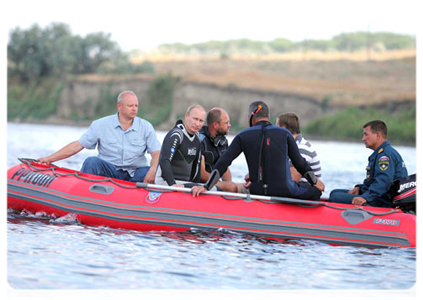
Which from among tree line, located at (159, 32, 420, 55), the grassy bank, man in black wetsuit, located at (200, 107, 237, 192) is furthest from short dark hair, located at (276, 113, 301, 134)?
tree line, located at (159, 32, 420, 55)

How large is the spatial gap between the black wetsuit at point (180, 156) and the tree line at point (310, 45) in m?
78.6

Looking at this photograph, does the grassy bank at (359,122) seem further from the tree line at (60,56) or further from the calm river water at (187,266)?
the calm river water at (187,266)

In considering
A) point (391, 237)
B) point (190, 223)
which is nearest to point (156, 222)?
point (190, 223)

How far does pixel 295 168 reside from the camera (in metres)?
6.98

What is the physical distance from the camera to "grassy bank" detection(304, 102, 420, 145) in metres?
34.3

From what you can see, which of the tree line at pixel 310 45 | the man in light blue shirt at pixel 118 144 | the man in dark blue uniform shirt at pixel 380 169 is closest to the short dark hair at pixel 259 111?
the man in dark blue uniform shirt at pixel 380 169

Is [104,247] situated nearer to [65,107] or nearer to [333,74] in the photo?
[65,107]

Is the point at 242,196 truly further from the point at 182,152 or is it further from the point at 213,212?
the point at 182,152

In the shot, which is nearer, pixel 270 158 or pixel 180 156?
pixel 270 158

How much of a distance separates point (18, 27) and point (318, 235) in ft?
195

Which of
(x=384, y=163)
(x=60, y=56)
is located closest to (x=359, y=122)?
(x=60, y=56)

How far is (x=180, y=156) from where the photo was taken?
7.45 m

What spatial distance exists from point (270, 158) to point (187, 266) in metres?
1.39

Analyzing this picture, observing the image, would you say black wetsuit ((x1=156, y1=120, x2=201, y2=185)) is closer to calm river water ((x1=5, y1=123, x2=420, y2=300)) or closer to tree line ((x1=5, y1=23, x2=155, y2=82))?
calm river water ((x1=5, y1=123, x2=420, y2=300))
